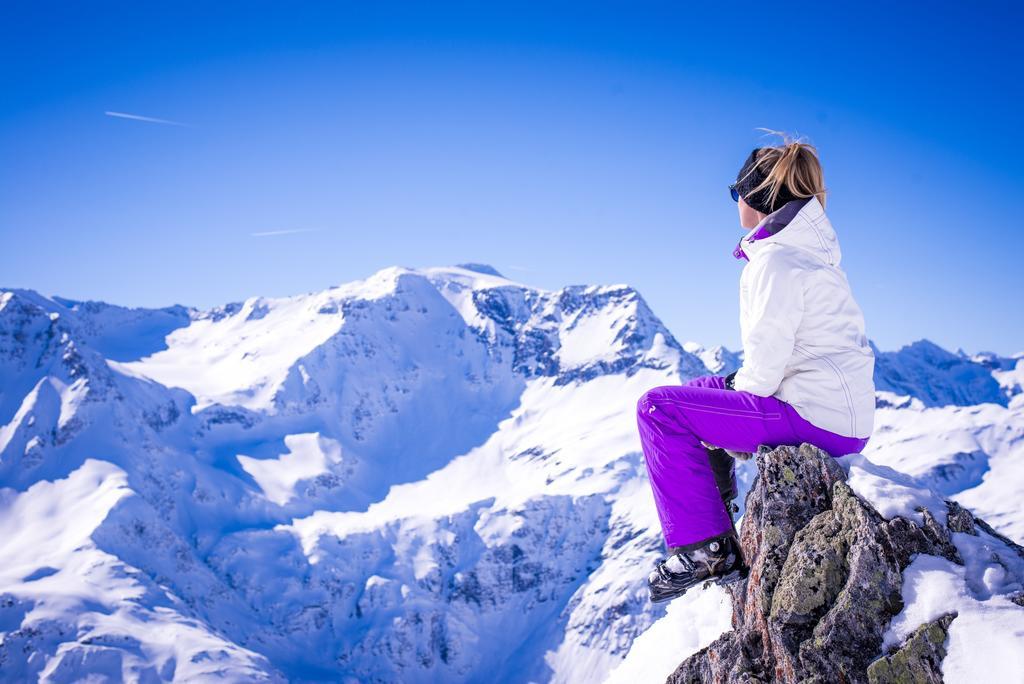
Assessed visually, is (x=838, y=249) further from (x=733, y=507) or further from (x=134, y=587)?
(x=134, y=587)

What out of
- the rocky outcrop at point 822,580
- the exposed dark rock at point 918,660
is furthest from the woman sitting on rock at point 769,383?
the exposed dark rock at point 918,660

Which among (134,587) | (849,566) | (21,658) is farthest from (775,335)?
(134,587)

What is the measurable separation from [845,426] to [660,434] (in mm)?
1670

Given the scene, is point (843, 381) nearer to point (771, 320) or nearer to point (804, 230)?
point (771, 320)

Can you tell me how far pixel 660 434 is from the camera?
6379 mm

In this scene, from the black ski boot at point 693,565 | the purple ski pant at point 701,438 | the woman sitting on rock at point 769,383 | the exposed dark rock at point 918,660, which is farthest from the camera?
the black ski boot at point 693,565

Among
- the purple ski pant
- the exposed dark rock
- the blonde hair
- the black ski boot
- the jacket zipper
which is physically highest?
the blonde hair

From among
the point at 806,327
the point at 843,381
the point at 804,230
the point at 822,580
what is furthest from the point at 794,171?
the point at 822,580

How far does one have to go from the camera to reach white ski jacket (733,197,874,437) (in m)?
5.61

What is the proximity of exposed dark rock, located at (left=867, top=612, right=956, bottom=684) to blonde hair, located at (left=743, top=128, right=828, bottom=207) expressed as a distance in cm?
372

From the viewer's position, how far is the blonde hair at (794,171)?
19.8 ft

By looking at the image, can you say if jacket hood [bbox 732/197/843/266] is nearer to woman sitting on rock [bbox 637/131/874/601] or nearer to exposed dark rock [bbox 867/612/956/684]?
→ woman sitting on rock [bbox 637/131/874/601]

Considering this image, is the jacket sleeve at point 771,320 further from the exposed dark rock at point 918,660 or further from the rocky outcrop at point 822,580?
the exposed dark rock at point 918,660

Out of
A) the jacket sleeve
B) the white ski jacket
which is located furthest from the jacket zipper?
the jacket sleeve
